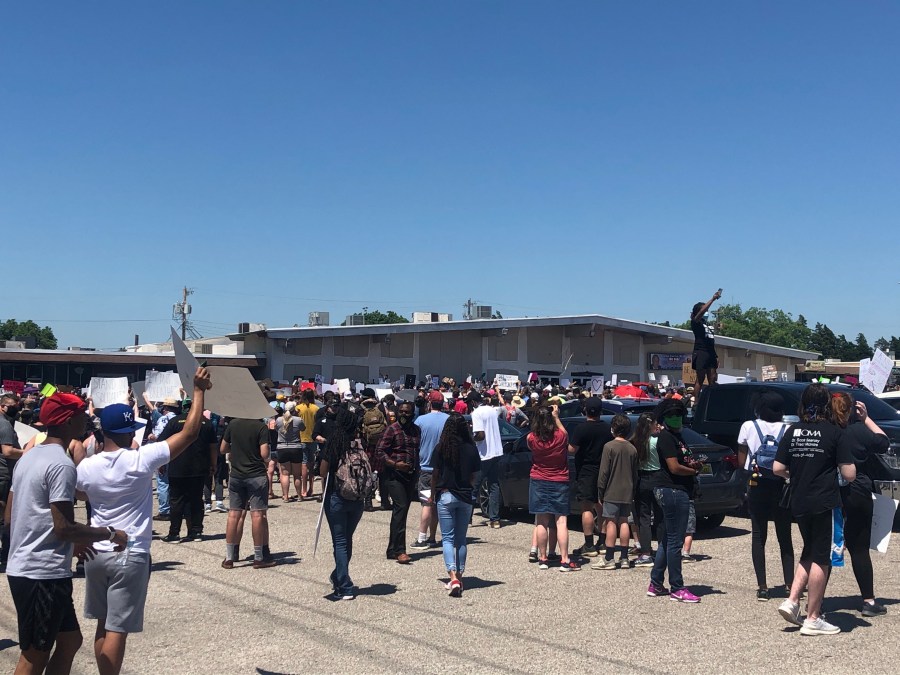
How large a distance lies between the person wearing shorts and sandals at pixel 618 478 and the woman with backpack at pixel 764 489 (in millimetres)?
1339

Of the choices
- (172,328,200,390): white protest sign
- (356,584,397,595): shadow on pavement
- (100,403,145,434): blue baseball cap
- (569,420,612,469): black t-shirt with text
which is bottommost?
(356,584,397,595): shadow on pavement

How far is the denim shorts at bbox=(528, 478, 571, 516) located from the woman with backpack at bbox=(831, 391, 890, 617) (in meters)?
3.06

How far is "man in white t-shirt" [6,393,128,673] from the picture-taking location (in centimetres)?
477

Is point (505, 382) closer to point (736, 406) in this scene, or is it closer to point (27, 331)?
point (736, 406)

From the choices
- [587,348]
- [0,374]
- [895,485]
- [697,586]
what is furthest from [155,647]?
[587,348]

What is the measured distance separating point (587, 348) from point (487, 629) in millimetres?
33007

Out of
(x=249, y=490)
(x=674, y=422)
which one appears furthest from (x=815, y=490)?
(x=249, y=490)

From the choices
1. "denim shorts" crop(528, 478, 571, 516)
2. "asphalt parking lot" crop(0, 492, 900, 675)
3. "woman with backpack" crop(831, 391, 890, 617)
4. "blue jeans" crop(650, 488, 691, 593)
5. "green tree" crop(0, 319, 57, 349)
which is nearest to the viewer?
"asphalt parking lot" crop(0, 492, 900, 675)

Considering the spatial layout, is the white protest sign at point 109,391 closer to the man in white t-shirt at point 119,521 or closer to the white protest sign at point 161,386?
the white protest sign at point 161,386

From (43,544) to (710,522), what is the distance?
29.8 ft

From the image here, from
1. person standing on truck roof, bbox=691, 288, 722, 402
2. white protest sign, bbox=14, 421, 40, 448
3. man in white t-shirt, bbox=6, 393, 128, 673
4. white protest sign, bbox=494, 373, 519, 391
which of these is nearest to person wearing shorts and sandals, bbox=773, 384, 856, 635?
man in white t-shirt, bbox=6, 393, 128, 673

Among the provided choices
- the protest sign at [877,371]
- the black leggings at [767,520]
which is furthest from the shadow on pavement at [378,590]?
the protest sign at [877,371]

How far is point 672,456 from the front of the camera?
8.07 metres

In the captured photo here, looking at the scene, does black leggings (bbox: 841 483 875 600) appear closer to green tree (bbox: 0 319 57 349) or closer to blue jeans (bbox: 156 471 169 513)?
blue jeans (bbox: 156 471 169 513)
